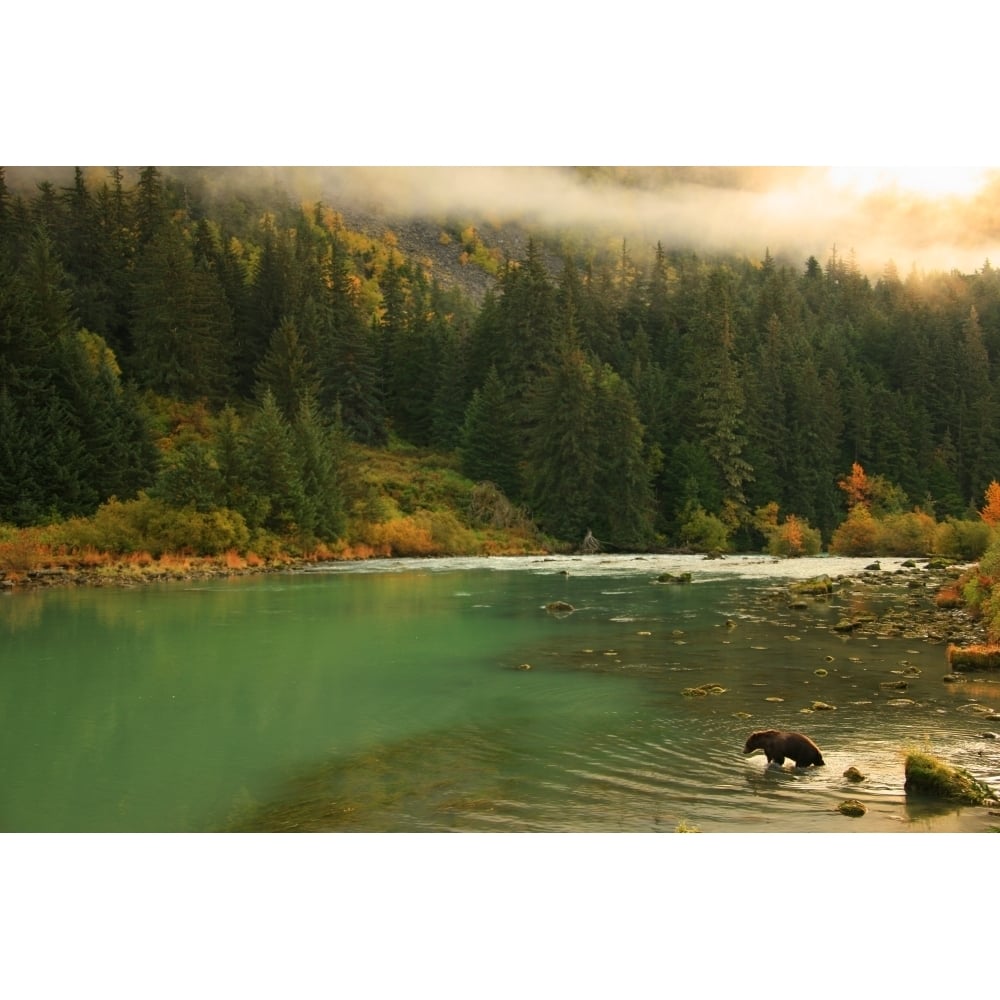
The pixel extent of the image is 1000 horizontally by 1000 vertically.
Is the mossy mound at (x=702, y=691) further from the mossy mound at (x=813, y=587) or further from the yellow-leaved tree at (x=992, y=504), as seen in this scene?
the yellow-leaved tree at (x=992, y=504)

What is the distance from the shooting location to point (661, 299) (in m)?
55.2

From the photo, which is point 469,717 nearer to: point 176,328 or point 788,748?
point 788,748

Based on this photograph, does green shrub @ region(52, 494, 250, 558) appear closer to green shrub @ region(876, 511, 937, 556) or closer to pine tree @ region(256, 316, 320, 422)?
pine tree @ region(256, 316, 320, 422)

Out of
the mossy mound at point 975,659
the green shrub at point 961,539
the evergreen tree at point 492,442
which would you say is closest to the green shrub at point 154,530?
the evergreen tree at point 492,442

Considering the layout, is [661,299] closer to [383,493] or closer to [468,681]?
[383,493]

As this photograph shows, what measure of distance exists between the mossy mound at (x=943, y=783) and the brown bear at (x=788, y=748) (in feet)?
2.47

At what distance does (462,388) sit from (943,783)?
42.3m

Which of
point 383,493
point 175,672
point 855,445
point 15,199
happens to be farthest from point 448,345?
point 175,672

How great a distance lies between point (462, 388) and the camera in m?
47.9

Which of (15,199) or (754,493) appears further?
(15,199)

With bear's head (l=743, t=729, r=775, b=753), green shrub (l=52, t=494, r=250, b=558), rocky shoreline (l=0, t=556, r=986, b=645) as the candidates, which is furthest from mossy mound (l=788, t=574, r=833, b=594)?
green shrub (l=52, t=494, r=250, b=558)

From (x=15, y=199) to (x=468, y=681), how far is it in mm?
36693

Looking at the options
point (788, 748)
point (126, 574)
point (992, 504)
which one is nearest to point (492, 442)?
point (126, 574)

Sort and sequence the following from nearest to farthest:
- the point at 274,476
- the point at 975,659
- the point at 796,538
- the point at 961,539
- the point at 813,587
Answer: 1. the point at 975,659
2. the point at 813,587
3. the point at 961,539
4. the point at 796,538
5. the point at 274,476
